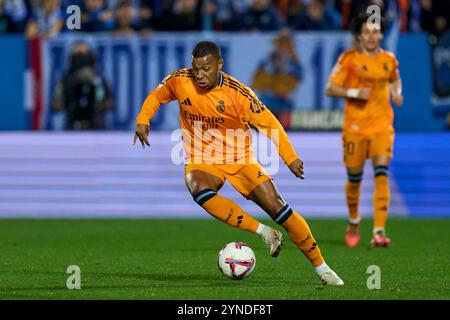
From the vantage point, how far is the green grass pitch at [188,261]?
9047 mm

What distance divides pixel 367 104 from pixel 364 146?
1.61 feet

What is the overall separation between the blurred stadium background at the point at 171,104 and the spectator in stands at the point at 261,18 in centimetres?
2

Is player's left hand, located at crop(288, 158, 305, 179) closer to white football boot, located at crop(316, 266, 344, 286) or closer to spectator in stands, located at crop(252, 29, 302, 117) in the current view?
white football boot, located at crop(316, 266, 344, 286)

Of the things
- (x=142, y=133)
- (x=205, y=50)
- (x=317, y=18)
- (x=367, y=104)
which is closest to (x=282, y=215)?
(x=142, y=133)

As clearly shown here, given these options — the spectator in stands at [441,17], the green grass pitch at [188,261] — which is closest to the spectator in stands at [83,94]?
the green grass pitch at [188,261]

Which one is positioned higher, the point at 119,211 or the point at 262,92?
the point at 262,92

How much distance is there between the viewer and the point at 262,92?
18188 mm

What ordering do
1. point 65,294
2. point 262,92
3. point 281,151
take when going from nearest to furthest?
point 65,294 → point 281,151 → point 262,92

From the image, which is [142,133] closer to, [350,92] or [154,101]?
[154,101]

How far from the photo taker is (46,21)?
745 inches

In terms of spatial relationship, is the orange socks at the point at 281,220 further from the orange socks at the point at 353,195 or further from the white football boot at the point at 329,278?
the orange socks at the point at 353,195

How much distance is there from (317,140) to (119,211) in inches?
124

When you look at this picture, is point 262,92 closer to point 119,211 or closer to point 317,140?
point 317,140

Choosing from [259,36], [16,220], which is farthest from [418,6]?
[16,220]
